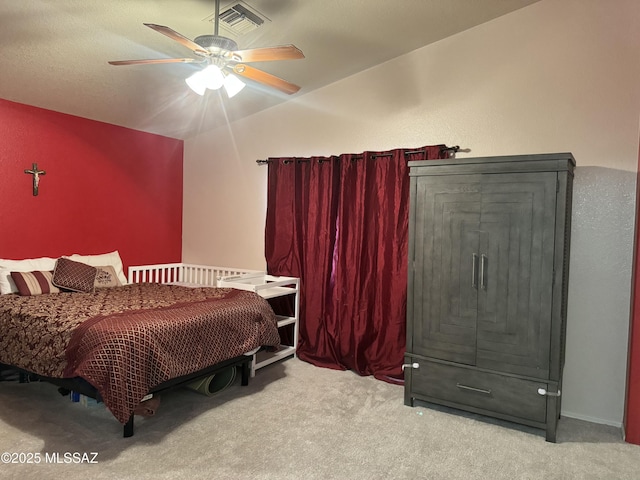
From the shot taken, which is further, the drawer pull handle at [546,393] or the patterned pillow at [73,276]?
the patterned pillow at [73,276]

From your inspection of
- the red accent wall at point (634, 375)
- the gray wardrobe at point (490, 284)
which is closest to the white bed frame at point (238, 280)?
the gray wardrobe at point (490, 284)

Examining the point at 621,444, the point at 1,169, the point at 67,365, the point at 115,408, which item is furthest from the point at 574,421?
the point at 1,169

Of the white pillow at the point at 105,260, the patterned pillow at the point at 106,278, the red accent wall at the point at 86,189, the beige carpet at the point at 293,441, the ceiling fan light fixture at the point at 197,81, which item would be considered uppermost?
the ceiling fan light fixture at the point at 197,81

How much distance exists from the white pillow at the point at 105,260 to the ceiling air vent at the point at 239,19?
253cm

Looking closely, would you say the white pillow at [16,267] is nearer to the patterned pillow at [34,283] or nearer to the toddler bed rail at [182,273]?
the patterned pillow at [34,283]

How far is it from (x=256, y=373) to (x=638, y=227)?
3.06m

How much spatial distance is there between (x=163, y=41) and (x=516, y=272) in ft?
9.54

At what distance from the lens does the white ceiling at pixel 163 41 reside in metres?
2.73

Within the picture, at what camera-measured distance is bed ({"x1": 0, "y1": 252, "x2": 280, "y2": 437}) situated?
7.98 ft

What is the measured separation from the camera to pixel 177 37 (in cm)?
222

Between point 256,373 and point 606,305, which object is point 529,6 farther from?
point 256,373

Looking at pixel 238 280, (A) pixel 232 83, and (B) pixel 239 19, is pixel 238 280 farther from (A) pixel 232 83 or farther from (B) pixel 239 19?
(B) pixel 239 19

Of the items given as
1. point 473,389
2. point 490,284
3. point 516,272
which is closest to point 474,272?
point 490,284

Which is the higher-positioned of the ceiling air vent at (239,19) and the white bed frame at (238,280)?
the ceiling air vent at (239,19)
